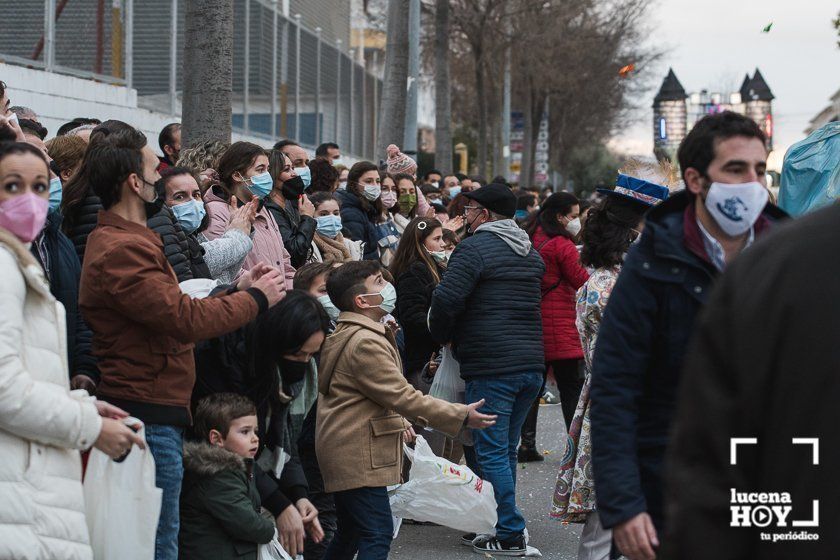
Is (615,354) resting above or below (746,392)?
below

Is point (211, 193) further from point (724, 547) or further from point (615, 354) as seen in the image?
point (724, 547)

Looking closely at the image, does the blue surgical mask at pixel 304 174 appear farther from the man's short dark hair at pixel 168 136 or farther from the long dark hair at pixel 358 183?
the man's short dark hair at pixel 168 136

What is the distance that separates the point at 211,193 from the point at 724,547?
5.56 meters

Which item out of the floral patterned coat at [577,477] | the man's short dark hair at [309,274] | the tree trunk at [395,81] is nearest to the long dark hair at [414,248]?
the man's short dark hair at [309,274]

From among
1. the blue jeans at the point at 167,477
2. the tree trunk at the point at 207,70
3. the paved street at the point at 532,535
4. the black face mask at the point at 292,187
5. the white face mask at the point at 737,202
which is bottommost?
the paved street at the point at 532,535

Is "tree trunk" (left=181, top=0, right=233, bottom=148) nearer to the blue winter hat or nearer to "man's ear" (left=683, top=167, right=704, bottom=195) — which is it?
the blue winter hat

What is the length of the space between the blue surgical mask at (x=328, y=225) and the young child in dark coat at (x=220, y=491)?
11.8 feet

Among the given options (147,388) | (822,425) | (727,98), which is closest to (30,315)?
(147,388)

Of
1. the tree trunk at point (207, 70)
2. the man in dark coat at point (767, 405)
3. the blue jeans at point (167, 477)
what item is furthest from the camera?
the tree trunk at point (207, 70)

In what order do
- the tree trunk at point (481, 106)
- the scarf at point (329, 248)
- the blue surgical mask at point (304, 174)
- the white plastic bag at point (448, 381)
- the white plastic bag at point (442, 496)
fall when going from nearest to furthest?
the white plastic bag at point (442, 496)
the white plastic bag at point (448, 381)
the blue surgical mask at point (304, 174)
the scarf at point (329, 248)
the tree trunk at point (481, 106)

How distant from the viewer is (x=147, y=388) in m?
4.72

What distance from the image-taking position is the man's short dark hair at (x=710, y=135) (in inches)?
155

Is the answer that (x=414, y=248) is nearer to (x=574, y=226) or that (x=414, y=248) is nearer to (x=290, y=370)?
(x=574, y=226)

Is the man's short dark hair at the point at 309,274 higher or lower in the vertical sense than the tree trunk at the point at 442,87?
lower
